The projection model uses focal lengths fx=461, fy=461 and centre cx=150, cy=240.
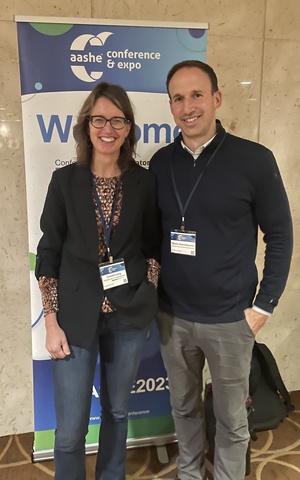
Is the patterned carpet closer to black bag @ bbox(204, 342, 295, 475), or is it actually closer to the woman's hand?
black bag @ bbox(204, 342, 295, 475)

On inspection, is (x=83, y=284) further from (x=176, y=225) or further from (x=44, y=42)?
(x=44, y=42)

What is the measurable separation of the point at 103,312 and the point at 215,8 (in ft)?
5.13

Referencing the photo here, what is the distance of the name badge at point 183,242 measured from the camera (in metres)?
1.71

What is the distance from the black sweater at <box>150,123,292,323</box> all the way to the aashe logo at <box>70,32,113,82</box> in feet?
1.97

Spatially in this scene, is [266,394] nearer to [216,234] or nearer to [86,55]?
[216,234]

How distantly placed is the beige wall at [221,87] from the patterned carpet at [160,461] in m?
0.16

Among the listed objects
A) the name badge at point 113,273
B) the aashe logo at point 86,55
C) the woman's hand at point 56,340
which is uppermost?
the aashe logo at point 86,55

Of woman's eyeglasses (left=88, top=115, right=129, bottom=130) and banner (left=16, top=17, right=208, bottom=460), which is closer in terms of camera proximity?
woman's eyeglasses (left=88, top=115, right=129, bottom=130)

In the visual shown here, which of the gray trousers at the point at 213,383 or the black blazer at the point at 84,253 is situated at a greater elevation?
the black blazer at the point at 84,253

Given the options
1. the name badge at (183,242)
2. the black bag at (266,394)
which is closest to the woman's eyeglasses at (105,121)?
the name badge at (183,242)

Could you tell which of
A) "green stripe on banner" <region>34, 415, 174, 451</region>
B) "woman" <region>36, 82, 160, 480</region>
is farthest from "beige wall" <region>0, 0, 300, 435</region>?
"woman" <region>36, 82, 160, 480</region>

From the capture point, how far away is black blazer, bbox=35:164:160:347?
162cm

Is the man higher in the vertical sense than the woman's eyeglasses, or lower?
lower

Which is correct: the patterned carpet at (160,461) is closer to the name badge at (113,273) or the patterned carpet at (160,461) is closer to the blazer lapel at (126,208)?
the name badge at (113,273)
